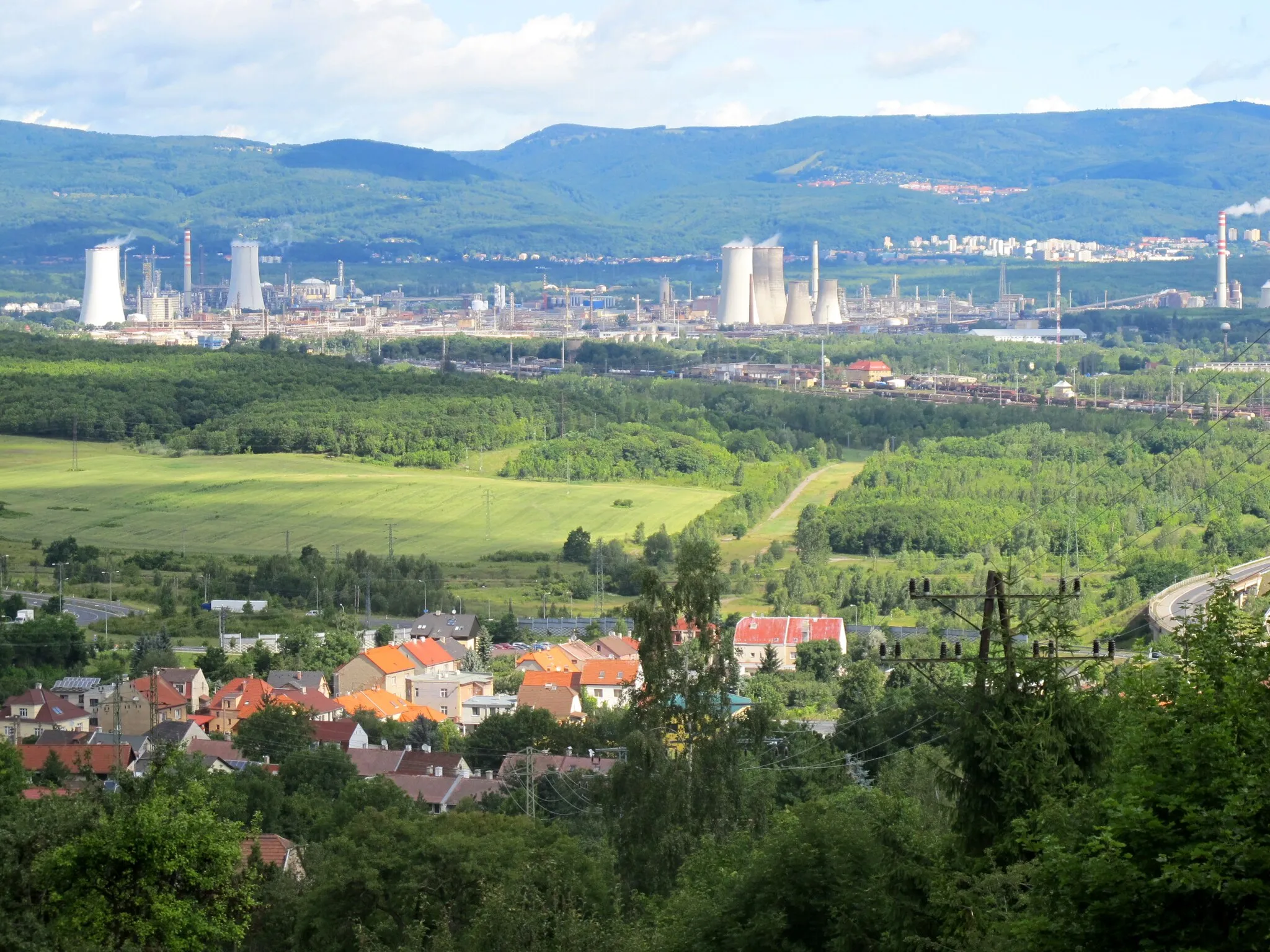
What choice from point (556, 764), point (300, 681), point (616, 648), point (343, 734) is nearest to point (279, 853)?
point (556, 764)

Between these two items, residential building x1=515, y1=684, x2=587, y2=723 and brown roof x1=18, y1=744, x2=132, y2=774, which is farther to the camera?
residential building x1=515, y1=684, x2=587, y2=723

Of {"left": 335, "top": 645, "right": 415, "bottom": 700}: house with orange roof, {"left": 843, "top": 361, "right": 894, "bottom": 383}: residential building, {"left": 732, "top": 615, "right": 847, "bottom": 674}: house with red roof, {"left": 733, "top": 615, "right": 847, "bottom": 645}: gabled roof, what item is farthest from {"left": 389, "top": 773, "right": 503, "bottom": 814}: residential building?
{"left": 843, "top": 361, "right": 894, "bottom": 383}: residential building

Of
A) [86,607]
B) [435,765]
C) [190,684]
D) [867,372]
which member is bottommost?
[435,765]

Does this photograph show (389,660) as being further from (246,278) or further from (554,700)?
(246,278)

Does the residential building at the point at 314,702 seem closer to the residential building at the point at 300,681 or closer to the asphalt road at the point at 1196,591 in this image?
the residential building at the point at 300,681

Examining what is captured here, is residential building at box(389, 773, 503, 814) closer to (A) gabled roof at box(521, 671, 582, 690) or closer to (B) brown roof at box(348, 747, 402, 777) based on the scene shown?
(B) brown roof at box(348, 747, 402, 777)

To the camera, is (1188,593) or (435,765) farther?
(1188,593)

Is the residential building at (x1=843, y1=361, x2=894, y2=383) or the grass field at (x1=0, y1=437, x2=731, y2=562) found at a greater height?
the residential building at (x1=843, y1=361, x2=894, y2=383)
